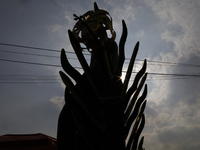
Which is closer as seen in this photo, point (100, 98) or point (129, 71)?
point (100, 98)

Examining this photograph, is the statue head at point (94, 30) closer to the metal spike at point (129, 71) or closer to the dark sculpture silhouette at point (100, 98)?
the dark sculpture silhouette at point (100, 98)

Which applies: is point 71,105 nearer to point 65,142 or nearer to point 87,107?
point 87,107

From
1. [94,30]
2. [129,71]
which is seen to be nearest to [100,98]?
[129,71]

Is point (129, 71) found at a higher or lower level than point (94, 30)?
lower

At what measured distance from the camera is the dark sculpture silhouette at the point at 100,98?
1932 mm

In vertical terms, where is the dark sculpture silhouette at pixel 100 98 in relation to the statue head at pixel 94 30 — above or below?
below

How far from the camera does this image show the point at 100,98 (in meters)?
2.02

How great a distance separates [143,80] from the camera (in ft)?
7.72

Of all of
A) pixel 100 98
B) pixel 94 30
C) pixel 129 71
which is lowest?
pixel 100 98

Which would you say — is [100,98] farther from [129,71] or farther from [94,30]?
[94,30]

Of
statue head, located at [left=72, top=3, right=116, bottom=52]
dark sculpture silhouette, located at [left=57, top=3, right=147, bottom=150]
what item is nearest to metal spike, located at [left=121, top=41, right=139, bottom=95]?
dark sculpture silhouette, located at [left=57, top=3, right=147, bottom=150]

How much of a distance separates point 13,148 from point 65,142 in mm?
5084

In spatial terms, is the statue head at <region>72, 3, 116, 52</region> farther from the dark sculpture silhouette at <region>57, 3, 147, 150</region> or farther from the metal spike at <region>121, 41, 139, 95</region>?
the metal spike at <region>121, 41, 139, 95</region>

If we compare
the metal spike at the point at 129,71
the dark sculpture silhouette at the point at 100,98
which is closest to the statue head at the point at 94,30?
the dark sculpture silhouette at the point at 100,98
